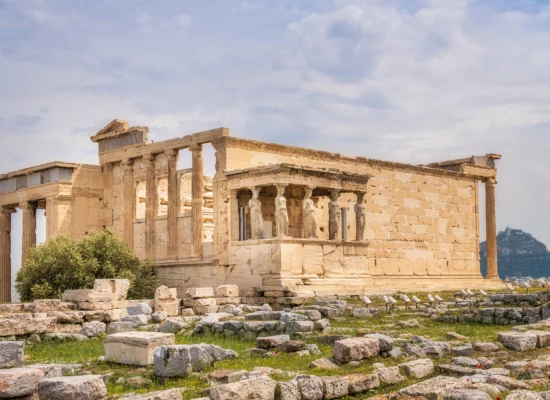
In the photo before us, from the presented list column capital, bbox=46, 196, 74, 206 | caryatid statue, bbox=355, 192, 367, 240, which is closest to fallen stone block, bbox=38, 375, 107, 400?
caryatid statue, bbox=355, 192, 367, 240

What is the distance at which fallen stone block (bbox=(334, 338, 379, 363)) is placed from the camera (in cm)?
965

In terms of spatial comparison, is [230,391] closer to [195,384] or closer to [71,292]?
[195,384]

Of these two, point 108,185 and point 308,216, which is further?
point 108,185

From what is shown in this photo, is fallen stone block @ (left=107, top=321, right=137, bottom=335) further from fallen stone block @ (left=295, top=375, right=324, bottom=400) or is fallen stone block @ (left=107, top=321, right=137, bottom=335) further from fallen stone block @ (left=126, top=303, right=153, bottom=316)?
fallen stone block @ (left=295, top=375, right=324, bottom=400)

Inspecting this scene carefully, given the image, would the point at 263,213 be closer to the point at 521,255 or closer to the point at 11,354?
the point at 11,354

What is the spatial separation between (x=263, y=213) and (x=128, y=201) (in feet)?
16.0

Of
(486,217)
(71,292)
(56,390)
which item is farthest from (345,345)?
(486,217)

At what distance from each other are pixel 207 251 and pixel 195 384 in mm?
14626

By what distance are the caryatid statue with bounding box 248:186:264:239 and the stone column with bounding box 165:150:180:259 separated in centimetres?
328

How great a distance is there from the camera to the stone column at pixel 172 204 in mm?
24047

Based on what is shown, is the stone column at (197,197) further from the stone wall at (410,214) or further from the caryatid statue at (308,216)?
the caryatid statue at (308,216)

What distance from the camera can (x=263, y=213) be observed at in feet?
77.0

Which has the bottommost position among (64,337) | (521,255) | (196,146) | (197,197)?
(521,255)

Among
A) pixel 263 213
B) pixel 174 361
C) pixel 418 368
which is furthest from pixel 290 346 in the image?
pixel 263 213
